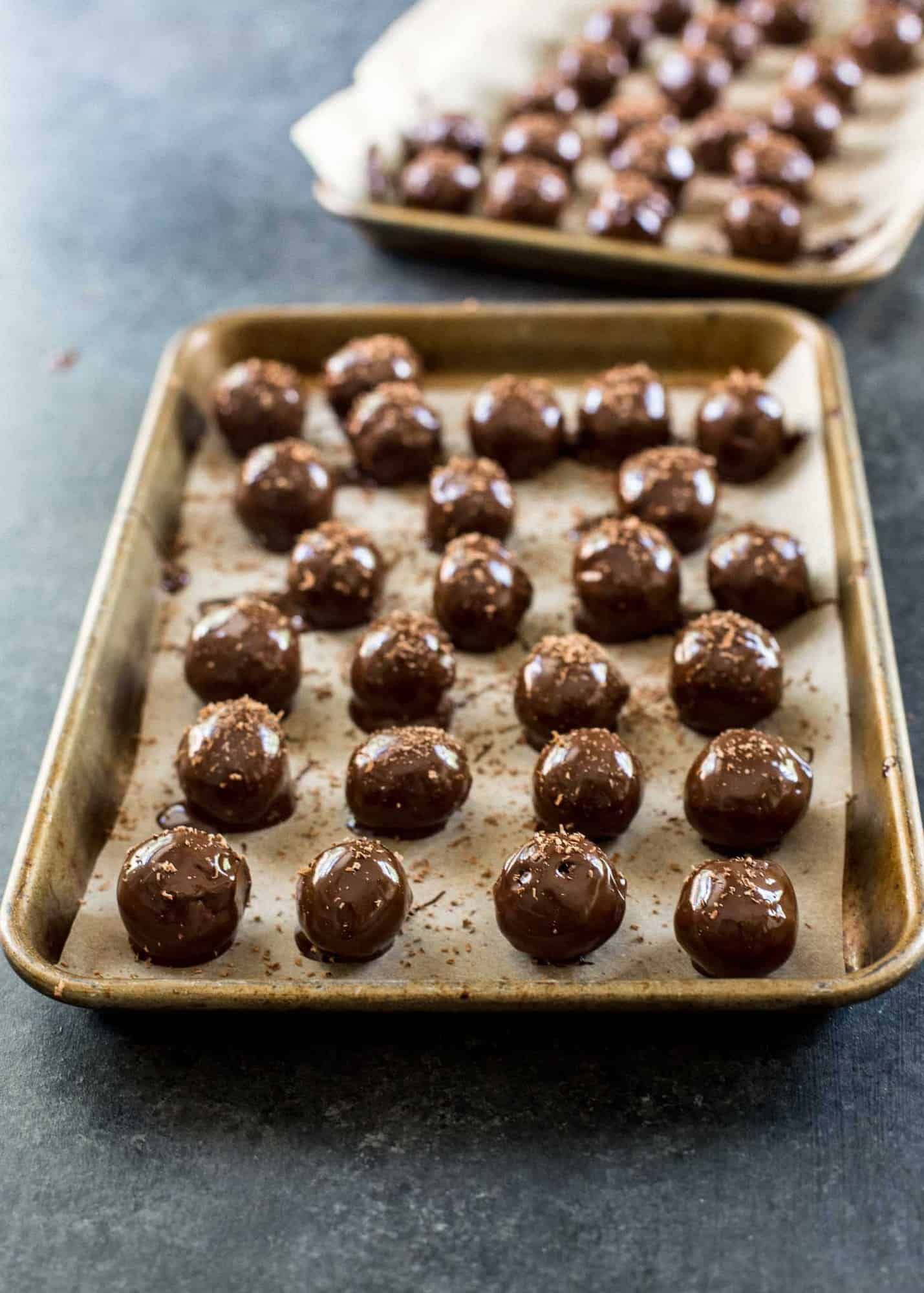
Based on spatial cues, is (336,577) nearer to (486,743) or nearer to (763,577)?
(486,743)

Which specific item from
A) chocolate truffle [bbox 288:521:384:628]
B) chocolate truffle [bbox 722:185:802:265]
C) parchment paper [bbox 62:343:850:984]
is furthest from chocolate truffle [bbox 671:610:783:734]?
chocolate truffle [bbox 722:185:802:265]

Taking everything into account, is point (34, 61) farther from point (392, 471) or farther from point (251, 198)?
point (392, 471)

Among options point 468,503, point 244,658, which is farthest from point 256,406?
point 244,658

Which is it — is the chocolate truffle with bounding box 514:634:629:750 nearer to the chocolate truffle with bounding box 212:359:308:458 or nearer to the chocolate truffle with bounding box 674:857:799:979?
the chocolate truffle with bounding box 674:857:799:979

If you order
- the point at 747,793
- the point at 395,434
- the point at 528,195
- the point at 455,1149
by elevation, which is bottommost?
the point at 455,1149

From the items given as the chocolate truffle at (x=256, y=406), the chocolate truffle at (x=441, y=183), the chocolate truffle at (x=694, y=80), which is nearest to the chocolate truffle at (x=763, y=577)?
the chocolate truffle at (x=256, y=406)

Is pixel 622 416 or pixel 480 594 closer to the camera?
pixel 480 594

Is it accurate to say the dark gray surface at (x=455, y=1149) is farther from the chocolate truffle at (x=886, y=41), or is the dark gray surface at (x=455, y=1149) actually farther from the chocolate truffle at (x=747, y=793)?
the chocolate truffle at (x=886, y=41)
